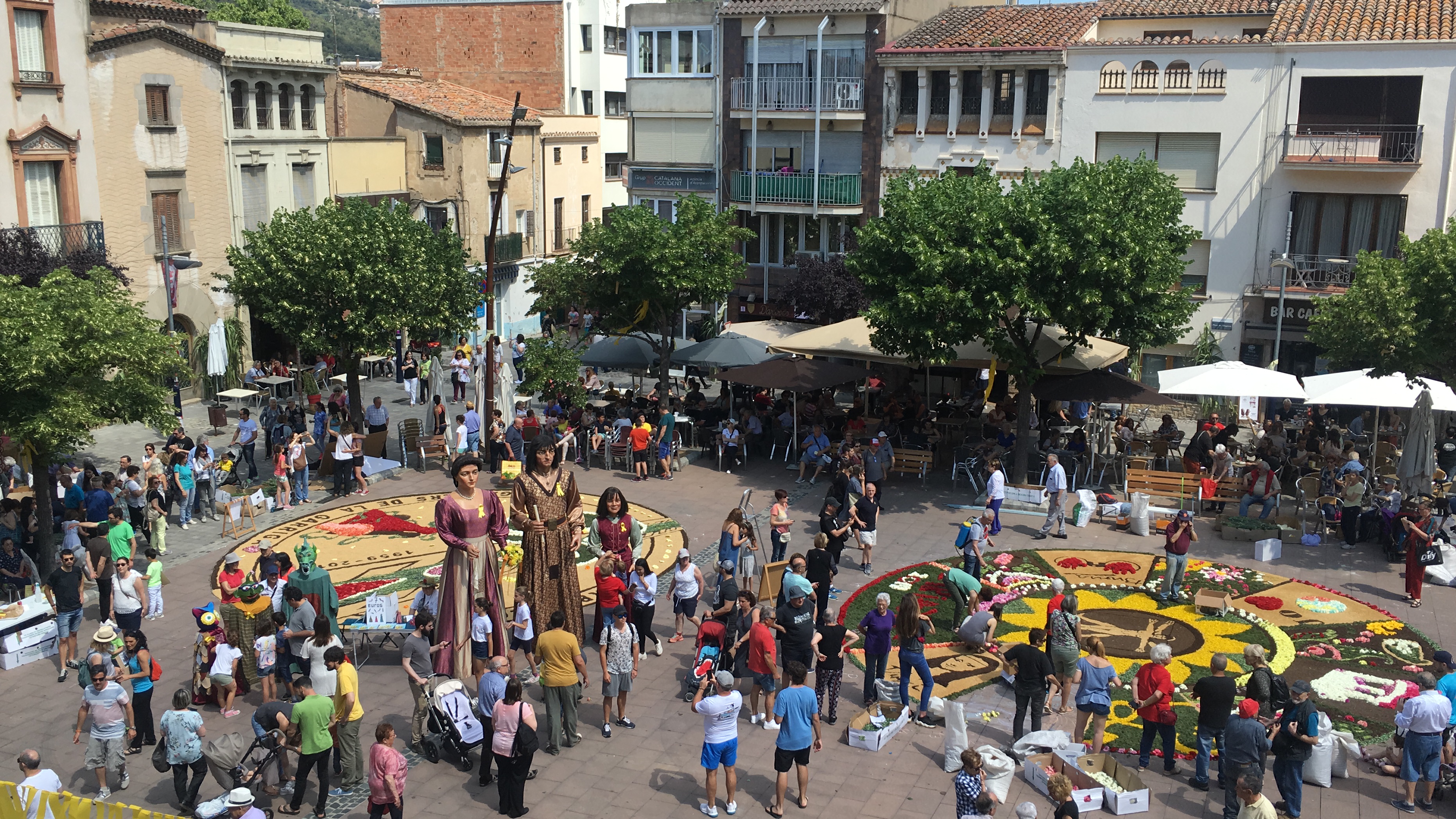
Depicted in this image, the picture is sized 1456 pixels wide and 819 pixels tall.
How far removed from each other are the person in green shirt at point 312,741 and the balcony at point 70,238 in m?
20.8

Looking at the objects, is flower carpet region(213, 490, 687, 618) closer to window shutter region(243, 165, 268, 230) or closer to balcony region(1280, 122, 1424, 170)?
window shutter region(243, 165, 268, 230)

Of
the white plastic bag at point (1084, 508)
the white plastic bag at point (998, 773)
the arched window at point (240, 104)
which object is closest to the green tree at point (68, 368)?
the white plastic bag at point (998, 773)

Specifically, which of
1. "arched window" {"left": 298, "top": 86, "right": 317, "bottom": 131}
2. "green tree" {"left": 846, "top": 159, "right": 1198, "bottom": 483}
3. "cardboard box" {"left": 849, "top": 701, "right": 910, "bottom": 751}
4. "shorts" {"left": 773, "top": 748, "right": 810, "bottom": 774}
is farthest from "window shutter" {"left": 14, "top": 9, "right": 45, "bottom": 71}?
"shorts" {"left": 773, "top": 748, "right": 810, "bottom": 774}

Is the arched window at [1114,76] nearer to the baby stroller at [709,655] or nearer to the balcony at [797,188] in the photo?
the balcony at [797,188]

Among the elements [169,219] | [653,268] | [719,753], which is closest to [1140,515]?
[653,268]

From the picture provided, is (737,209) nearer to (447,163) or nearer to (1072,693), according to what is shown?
(447,163)

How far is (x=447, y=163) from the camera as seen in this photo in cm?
4422

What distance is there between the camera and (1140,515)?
71.0ft

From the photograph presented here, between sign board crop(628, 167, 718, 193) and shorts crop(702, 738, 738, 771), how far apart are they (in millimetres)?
30294

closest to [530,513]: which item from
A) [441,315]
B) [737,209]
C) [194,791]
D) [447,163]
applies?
[194,791]

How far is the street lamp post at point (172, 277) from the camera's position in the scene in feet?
97.0

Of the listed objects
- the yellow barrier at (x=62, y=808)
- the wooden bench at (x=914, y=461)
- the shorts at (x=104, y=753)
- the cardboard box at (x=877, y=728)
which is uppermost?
the wooden bench at (x=914, y=461)

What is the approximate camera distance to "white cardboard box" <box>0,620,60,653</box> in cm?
1634

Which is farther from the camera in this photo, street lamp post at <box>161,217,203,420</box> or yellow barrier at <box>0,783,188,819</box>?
street lamp post at <box>161,217,203,420</box>
